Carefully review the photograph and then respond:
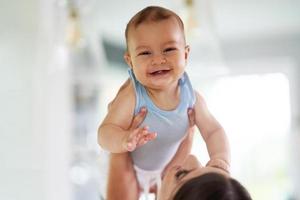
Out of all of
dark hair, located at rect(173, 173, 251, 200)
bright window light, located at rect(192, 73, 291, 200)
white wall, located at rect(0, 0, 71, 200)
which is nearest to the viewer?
dark hair, located at rect(173, 173, 251, 200)

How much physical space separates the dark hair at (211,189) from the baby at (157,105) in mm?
23

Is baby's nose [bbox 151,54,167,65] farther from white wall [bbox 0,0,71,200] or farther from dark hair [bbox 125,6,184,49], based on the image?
white wall [bbox 0,0,71,200]

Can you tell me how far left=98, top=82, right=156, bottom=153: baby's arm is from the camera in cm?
31

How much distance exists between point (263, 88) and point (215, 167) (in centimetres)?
30

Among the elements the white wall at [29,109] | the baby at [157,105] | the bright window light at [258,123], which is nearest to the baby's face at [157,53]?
the baby at [157,105]

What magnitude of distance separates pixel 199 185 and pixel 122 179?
70 millimetres

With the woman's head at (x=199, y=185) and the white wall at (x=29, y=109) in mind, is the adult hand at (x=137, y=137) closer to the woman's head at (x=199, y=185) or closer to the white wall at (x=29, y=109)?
the woman's head at (x=199, y=185)

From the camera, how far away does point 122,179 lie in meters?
0.33

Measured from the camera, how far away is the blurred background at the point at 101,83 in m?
0.55

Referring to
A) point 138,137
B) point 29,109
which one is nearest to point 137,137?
point 138,137

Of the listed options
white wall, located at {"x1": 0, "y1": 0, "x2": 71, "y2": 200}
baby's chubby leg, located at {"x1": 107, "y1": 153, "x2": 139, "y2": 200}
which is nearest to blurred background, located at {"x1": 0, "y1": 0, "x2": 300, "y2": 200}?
white wall, located at {"x1": 0, "y1": 0, "x2": 71, "y2": 200}

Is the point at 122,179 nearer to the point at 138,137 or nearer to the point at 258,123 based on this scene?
the point at 138,137

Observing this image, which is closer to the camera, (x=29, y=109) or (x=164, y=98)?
(x=164, y=98)

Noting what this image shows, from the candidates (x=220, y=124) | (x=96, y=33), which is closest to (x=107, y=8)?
(x=96, y=33)
